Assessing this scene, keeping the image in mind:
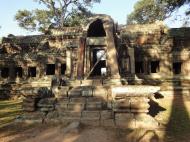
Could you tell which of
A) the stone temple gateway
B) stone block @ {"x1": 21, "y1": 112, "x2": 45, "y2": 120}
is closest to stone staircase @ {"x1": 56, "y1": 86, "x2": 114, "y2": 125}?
the stone temple gateway

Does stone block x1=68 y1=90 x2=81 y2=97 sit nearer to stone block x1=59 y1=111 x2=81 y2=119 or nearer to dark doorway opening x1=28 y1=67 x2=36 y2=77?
stone block x1=59 y1=111 x2=81 y2=119

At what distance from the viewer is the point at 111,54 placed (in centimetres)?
1338

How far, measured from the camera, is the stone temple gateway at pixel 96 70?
10.4 m

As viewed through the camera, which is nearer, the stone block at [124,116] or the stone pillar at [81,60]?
the stone block at [124,116]

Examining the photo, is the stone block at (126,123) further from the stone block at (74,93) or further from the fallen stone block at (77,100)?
the stone block at (74,93)

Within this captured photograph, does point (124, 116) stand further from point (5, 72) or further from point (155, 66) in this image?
point (5, 72)

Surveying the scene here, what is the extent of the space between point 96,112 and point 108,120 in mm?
713

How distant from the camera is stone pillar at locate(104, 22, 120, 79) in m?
13.0

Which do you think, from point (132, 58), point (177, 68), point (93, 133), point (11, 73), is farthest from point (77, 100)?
point (11, 73)

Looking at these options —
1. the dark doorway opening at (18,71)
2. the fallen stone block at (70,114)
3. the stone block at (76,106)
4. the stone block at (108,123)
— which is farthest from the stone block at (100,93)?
the dark doorway opening at (18,71)

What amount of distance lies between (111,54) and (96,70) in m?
5.16

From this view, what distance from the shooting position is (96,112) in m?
10.5

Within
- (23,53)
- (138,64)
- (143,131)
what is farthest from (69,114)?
(23,53)

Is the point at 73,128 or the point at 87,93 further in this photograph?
the point at 87,93
